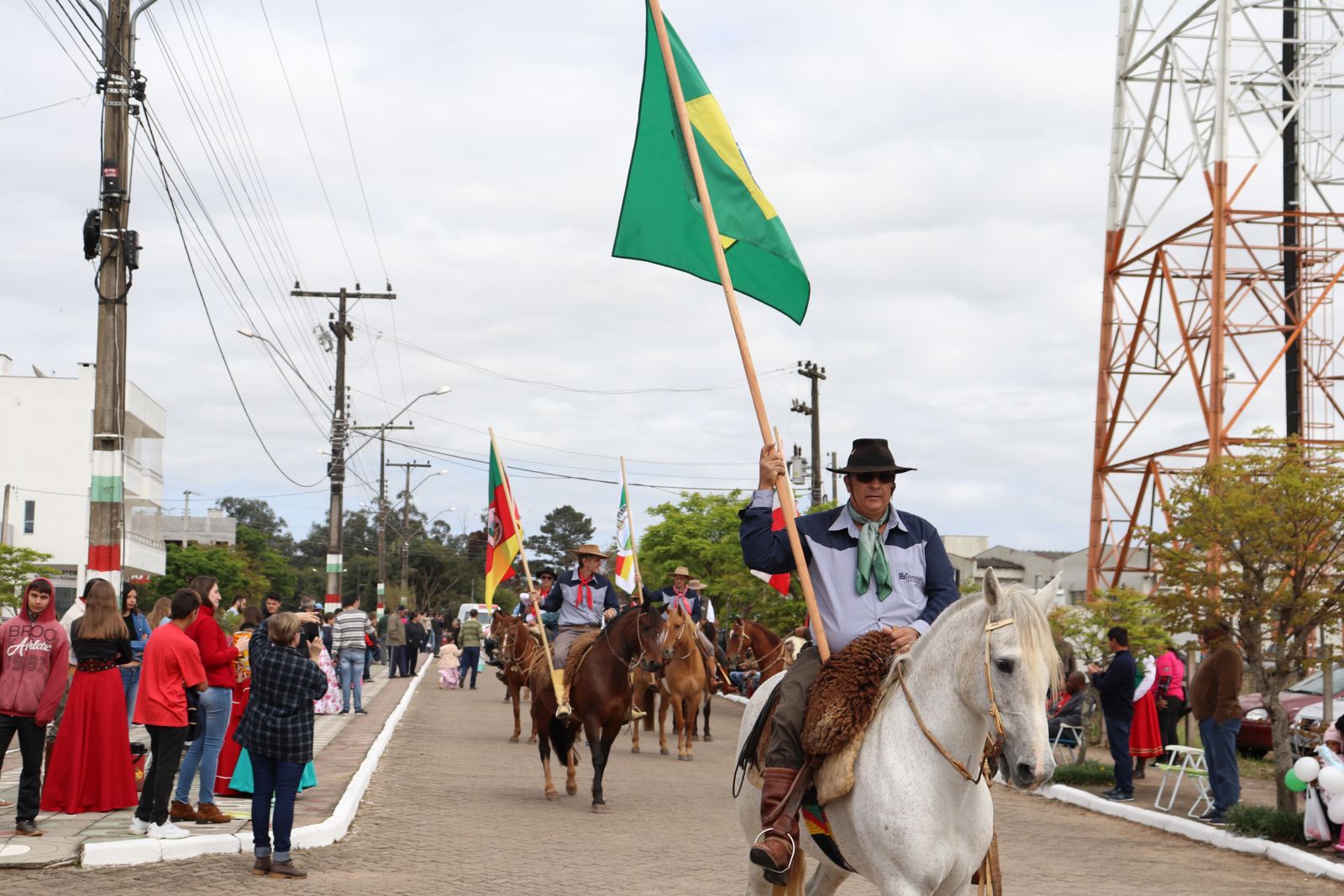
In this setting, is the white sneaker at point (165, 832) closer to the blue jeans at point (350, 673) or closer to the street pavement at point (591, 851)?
the street pavement at point (591, 851)

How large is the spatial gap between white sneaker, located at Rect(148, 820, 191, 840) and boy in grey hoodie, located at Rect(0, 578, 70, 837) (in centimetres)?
90

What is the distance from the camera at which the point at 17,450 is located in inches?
2338

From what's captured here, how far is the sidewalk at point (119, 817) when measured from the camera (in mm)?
9641

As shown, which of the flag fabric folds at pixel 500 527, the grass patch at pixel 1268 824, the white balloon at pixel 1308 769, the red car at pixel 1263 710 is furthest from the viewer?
the red car at pixel 1263 710

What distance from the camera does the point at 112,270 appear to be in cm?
1532

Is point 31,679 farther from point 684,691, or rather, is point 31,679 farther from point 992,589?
point 684,691

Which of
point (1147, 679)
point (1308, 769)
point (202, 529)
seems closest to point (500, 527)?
point (1147, 679)

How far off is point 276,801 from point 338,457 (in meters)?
30.3

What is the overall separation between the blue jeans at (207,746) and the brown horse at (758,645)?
12.9 metres

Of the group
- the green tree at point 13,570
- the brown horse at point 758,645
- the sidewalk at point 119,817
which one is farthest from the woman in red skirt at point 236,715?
the green tree at point 13,570

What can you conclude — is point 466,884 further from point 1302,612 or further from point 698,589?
point 698,589

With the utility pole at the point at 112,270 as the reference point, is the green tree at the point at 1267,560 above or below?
below

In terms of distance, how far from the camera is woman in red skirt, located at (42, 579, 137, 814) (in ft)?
36.4

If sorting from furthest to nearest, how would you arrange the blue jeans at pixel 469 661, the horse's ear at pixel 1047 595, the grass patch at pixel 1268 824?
the blue jeans at pixel 469 661, the grass patch at pixel 1268 824, the horse's ear at pixel 1047 595
